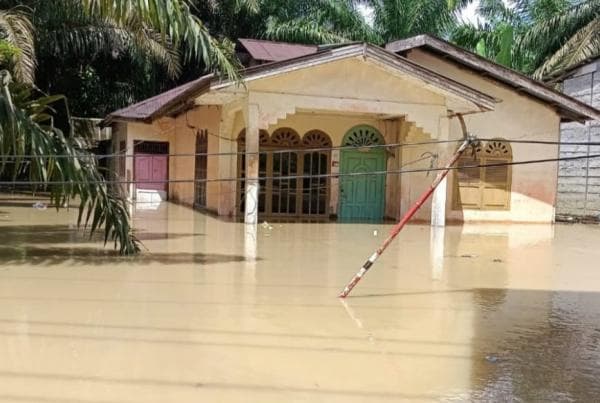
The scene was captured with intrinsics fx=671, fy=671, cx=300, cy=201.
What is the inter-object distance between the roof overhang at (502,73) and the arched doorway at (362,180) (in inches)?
92.9

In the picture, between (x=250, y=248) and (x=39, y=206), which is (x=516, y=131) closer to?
(x=250, y=248)

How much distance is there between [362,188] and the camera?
17.7 m

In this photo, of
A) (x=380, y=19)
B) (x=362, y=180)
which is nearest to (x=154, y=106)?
(x=362, y=180)

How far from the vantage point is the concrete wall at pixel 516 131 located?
17.0m

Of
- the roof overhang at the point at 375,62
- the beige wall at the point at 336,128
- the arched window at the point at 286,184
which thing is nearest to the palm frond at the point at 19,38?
the roof overhang at the point at 375,62

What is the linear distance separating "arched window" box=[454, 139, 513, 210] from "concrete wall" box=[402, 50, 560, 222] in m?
0.16

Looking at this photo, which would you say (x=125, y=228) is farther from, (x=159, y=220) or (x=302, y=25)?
(x=302, y=25)

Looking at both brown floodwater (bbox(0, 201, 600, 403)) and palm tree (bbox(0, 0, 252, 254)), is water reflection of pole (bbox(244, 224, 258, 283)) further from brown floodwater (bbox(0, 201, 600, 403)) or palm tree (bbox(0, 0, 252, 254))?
palm tree (bbox(0, 0, 252, 254))

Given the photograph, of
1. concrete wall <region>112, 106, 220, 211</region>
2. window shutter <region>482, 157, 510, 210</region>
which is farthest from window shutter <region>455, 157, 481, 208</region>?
concrete wall <region>112, 106, 220, 211</region>

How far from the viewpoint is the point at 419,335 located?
226 inches

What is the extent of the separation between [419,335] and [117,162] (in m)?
19.0

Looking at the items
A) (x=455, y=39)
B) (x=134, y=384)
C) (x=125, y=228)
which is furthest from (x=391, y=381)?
(x=455, y=39)

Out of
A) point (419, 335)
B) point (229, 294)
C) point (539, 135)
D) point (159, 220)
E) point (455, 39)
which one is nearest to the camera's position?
point (419, 335)

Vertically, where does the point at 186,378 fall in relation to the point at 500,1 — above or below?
below
